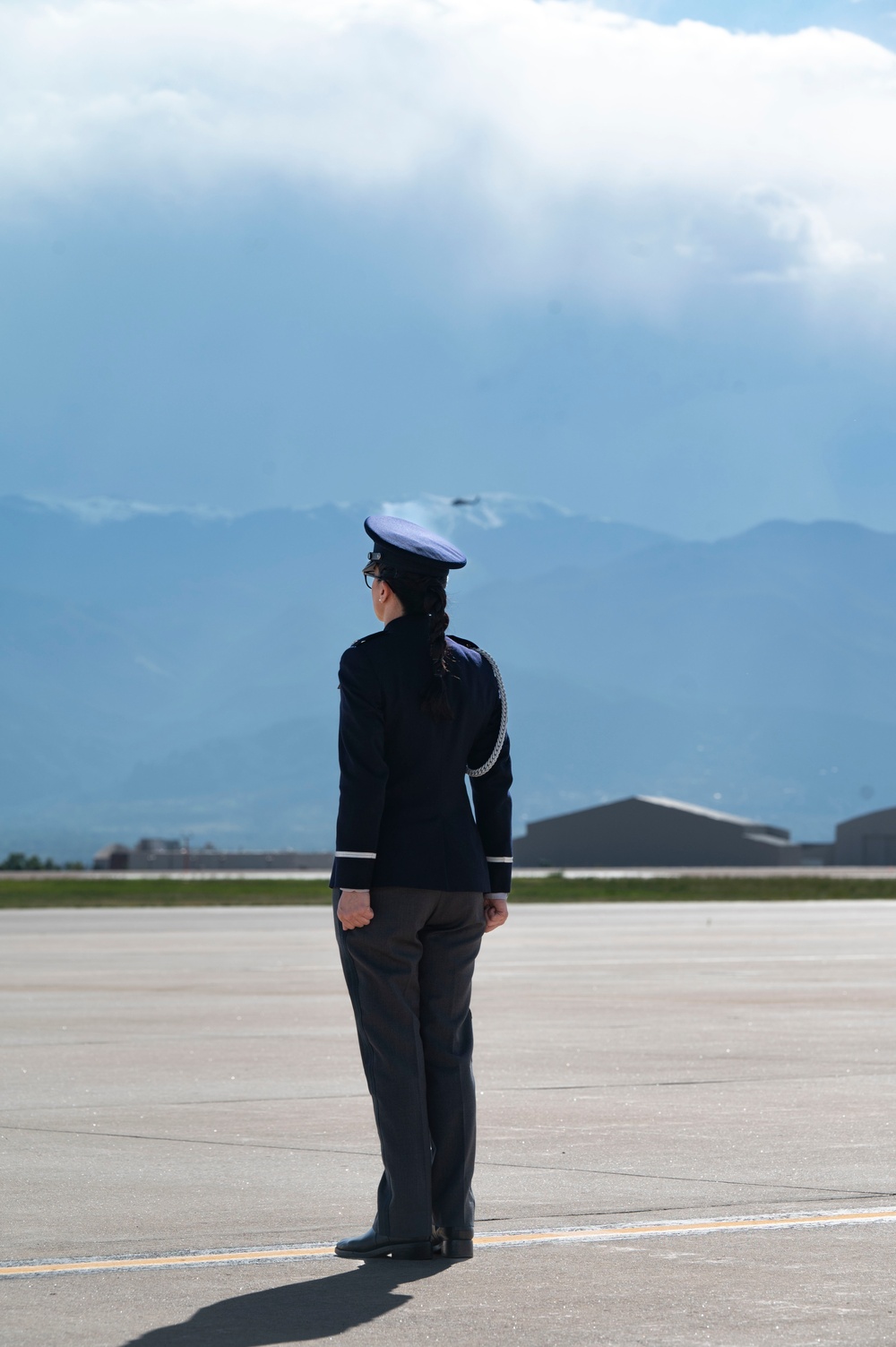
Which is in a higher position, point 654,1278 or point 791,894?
point 791,894

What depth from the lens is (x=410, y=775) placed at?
A: 635 cm

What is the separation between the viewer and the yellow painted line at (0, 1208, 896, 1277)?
5.87m

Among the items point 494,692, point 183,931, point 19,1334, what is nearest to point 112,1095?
point 494,692

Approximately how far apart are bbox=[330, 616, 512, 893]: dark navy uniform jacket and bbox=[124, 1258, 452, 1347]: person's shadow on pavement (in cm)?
121

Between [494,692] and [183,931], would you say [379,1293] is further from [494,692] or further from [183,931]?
[183,931]

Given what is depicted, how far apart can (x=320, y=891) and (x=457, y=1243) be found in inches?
1851

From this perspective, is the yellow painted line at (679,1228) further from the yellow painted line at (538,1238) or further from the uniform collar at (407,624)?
the uniform collar at (407,624)

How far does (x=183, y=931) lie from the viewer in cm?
2962

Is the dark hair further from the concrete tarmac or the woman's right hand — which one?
the concrete tarmac

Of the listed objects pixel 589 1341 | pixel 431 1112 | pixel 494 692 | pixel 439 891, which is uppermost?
pixel 494 692

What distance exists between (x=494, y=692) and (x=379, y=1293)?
2.11 meters

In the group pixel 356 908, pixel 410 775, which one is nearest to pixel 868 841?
pixel 410 775

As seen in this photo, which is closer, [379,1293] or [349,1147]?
[379,1293]

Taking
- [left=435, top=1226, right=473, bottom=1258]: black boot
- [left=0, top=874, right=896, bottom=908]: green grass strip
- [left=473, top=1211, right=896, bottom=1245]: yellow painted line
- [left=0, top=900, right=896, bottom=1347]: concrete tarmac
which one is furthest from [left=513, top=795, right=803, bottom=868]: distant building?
[left=435, top=1226, right=473, bottom=1258]: black boot
